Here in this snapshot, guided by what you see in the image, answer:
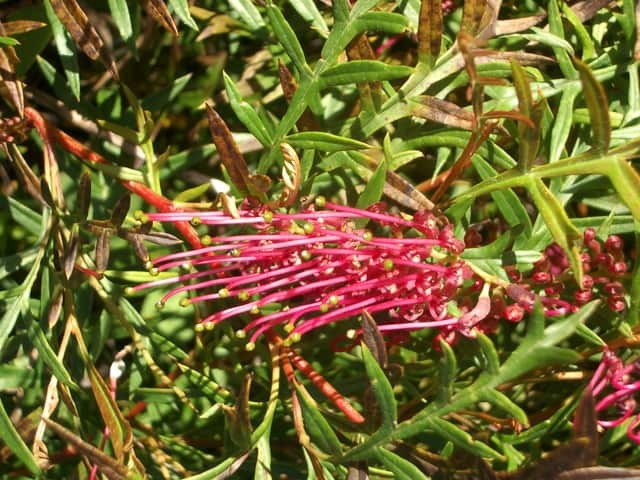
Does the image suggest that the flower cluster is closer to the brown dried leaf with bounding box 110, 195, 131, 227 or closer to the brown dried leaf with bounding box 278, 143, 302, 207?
the brown dried leaf with bounding box 278, 143, 302, 207

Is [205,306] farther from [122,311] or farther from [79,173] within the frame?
[79,173]

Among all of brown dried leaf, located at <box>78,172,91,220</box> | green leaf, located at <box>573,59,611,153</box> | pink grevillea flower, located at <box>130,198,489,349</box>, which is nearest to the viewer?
green leaf, located at <box>573,59,611,153</box>

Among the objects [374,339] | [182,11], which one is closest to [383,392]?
[374,339]

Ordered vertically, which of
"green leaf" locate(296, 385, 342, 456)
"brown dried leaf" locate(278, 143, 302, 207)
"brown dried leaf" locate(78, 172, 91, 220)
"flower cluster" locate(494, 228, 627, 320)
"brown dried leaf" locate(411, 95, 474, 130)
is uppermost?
"brown dried leaf" locate(411, 95, 474, 130)

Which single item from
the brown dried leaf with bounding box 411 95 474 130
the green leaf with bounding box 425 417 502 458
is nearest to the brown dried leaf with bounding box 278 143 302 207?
the brown dried leaf with bounding box 411 95 474 130

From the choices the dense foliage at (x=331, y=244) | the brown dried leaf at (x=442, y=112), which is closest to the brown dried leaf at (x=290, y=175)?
the dense foliage at (x=331, y=244)

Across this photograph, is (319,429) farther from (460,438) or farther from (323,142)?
(323,142)

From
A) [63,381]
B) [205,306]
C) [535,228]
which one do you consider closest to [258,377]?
[205,306]

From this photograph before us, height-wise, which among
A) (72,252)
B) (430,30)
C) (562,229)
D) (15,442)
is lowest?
(15,442)
